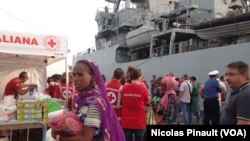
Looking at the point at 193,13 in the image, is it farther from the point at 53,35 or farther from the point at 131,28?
the point at 53,35

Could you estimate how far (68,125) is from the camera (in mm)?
2162

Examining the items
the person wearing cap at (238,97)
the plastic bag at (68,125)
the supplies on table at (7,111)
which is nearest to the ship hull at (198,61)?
the supplies on table at (7,111)

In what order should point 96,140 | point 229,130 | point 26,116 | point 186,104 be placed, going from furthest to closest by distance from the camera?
point 186,104 < point 26,116 < point 229,130 < point 96,140

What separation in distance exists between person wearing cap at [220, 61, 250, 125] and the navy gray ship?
11.1m

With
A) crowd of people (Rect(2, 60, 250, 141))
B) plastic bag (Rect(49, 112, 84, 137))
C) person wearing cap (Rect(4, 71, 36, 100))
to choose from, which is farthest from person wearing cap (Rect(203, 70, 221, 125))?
plastic bag (Rect(49, 112, 84, 137))

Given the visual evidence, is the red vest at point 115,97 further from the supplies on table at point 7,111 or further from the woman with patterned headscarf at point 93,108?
the woman with patterned headscarf at point 93,108

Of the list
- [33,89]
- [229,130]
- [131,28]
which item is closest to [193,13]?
[131,28]

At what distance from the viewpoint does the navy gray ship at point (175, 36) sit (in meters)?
15.2

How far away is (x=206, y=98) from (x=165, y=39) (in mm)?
13501

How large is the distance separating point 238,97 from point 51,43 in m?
4.60

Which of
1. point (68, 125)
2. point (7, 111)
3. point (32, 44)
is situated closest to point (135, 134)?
point (7, 111)

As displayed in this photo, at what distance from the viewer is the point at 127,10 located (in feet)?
88.5

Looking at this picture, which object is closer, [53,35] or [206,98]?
[53,35]

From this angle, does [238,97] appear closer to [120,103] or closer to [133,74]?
[133,74]
